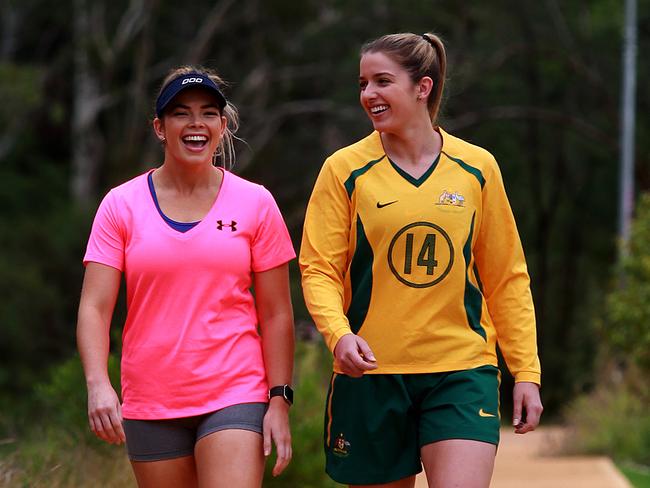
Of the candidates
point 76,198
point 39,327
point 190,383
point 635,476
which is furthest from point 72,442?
point 76,198

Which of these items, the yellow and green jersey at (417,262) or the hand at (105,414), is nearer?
the hand at (105,414)

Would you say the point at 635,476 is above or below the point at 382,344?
below

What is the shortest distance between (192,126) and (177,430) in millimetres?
1049

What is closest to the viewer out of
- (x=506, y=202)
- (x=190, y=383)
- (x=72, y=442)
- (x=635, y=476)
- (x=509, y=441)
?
(x=190, y=383)

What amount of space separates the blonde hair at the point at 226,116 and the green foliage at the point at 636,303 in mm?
10229

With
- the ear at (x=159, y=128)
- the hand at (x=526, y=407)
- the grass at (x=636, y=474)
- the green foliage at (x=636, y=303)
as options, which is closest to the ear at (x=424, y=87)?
the ear at (x=159, y=128)

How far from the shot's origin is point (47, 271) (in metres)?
32.8

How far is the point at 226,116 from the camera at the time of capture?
17.4 ft

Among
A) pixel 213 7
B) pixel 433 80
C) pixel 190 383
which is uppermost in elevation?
pixel 213 7

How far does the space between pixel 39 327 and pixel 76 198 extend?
4.58 meters

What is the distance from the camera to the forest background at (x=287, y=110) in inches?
1256

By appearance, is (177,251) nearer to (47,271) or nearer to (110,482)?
(110,482)

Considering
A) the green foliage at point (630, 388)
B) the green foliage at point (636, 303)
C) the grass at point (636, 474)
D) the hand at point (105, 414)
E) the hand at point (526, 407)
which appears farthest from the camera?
the green foliage at point (636, 303)

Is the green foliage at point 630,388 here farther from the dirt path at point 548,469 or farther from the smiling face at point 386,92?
the smiling face at point 386,92
